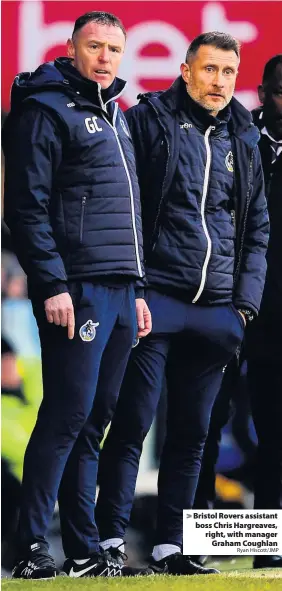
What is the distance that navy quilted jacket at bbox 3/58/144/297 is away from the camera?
400 centimetres

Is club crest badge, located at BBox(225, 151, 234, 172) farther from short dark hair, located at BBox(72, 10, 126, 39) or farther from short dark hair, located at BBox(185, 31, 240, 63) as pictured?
short dark hair, located at BBox(72, 10, 126, 39)

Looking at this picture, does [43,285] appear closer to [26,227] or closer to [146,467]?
[26,227]

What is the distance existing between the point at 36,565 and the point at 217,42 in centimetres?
207

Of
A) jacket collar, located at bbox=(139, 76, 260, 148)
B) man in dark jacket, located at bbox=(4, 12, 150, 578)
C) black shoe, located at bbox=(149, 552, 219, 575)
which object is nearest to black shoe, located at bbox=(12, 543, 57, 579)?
man in dark jacket, located at bbox=(4, 12, 150, 578)

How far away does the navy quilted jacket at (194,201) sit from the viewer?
4.45 meters

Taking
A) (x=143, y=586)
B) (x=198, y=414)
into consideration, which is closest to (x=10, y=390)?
(x=198, y=414)

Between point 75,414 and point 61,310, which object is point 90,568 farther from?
point 61,310

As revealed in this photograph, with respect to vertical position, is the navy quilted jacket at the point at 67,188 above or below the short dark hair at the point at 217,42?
below

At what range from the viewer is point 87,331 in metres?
4.07

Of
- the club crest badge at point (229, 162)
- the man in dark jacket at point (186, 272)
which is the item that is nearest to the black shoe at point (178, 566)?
the man in dark jacket at point (186, 272)

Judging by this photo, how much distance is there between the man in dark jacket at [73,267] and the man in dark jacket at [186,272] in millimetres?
267

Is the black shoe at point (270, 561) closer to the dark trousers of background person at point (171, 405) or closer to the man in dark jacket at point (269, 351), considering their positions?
the man in dark jacket at point (269, 351)

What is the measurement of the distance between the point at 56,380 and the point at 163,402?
3.15ft

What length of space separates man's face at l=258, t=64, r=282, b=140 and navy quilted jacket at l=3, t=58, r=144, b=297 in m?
1.02
